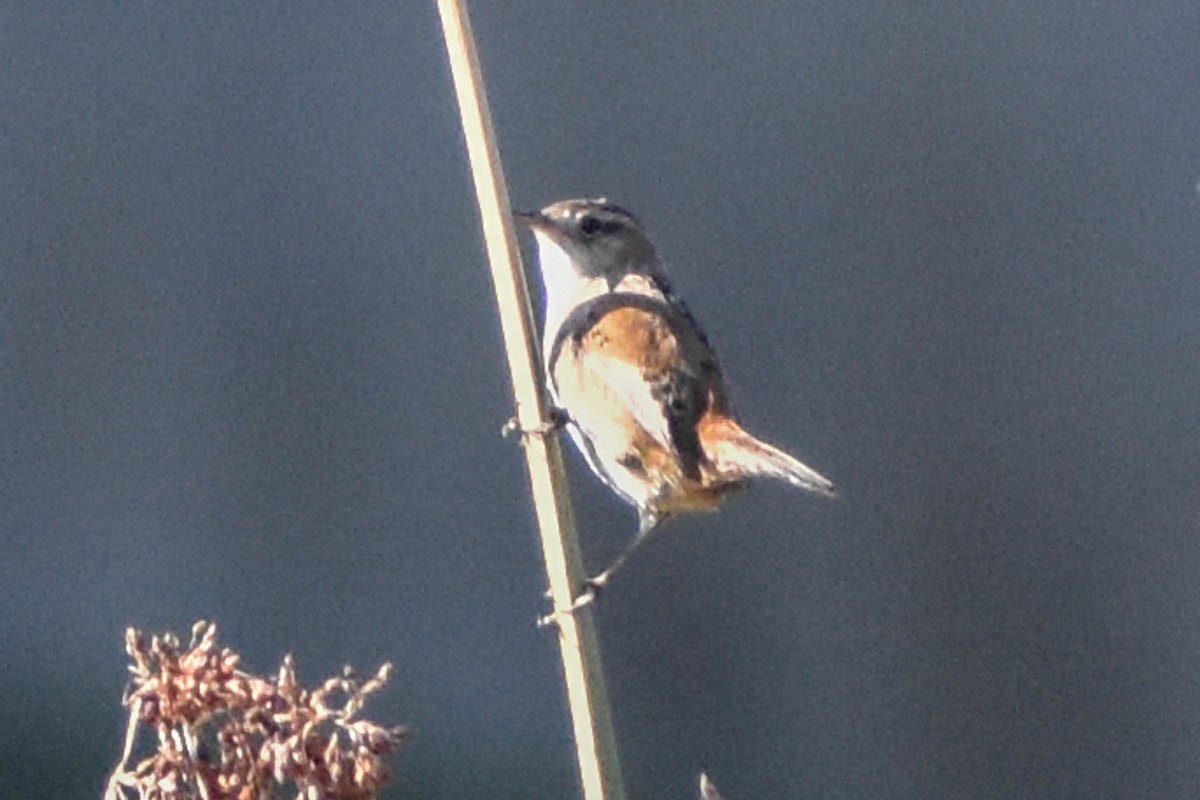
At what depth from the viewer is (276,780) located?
174cm

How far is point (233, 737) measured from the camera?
175 cm

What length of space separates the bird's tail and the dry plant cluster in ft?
3.01

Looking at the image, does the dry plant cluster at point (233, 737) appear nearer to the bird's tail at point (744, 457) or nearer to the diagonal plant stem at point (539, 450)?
the diagonal plant stem at point (539, 450)

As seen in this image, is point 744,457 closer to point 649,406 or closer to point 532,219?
point 649,406

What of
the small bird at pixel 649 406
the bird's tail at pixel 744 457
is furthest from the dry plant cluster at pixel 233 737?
the small bird at pixel 649 406

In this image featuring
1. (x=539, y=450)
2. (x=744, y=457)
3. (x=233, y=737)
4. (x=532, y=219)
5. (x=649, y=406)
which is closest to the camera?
(x=233, y=737)

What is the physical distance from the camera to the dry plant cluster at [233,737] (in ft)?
5.61

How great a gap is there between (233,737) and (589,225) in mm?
1703

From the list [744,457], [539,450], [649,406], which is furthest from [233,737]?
[649,406]

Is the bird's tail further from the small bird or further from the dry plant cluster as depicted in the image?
the dry plant cluster

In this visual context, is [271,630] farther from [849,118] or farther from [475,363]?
[849,118]

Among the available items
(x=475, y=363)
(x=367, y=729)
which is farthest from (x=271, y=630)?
(x=367, y=729)

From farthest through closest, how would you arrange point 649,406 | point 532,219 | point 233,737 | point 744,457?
point 532,219 < point 649,406 < point 744,457 < point 233,737

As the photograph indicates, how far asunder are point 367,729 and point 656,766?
12.6 ft
